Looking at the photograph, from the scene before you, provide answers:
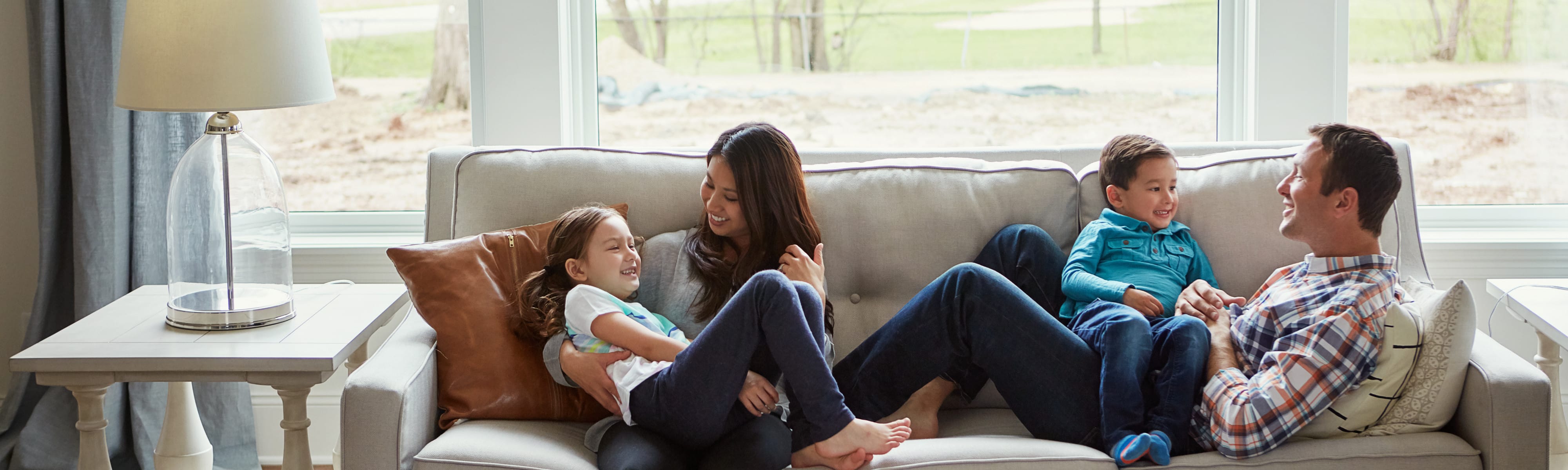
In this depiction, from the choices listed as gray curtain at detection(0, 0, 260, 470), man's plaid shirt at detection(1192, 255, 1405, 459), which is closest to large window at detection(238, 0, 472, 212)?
gray curtain at detection(0, 0, 260, 470)

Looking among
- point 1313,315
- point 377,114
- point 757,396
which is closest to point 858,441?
point 757,396

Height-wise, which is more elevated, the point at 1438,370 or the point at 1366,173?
the point at 1366,173

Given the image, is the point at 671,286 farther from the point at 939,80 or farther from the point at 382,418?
the point at 939,80

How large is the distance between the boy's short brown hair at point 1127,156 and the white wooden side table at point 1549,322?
676mm

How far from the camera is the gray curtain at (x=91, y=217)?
7.81 feet

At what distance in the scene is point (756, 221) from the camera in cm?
197

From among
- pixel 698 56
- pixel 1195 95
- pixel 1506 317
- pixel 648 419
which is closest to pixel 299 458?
pixel 648 419

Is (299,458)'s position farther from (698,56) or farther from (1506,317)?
(1506,317)

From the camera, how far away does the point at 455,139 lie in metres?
2.86

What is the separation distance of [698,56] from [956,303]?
3.99 feet

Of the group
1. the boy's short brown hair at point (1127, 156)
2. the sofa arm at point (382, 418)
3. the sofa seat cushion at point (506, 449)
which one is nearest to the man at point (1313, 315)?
the boy's short brown hair at point (1127, 156)

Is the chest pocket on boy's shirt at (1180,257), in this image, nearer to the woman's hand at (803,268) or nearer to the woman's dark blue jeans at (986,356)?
the woman's dark blue jeans at (986,356)

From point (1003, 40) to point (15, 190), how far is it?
2.43 metres

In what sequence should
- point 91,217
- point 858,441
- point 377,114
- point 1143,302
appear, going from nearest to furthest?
point 858,441 < point 1143,302 < point 91,217 < point 377,114
